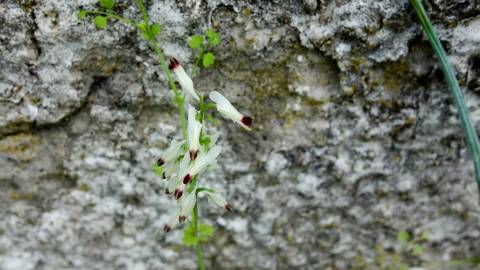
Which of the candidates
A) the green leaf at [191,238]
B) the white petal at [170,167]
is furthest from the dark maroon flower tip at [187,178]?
the green leaf at [191,238]

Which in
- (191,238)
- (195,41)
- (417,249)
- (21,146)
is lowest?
(417,249)

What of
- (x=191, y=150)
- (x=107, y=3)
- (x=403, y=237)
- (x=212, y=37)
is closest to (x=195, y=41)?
(x=212, y=37)

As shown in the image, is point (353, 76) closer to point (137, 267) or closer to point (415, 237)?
point (415, 237)

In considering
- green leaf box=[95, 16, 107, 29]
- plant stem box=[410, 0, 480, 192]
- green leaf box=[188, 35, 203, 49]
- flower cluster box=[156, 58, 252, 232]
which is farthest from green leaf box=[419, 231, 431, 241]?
green leaf box=[95, 16, 107, 29]

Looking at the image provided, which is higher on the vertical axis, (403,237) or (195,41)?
(195,41)

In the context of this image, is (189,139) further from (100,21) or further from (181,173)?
(100,21)

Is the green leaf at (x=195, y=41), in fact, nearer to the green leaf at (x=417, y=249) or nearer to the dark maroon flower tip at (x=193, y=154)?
the dark maroon flower tip at (x=193, y=154)
